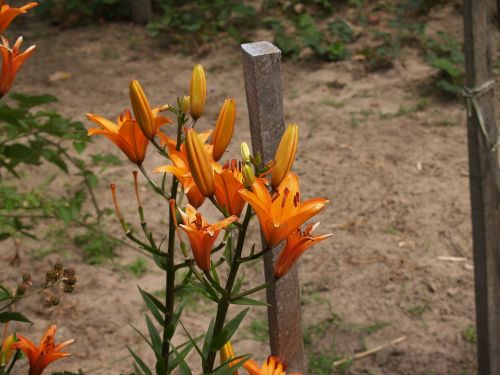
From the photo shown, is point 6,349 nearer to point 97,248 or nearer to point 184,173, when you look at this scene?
point 184,173

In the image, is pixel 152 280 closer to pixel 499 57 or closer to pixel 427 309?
pixel 427 309

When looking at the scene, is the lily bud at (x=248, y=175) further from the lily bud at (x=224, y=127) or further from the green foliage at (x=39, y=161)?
the green foliage at (x=39, y=161)

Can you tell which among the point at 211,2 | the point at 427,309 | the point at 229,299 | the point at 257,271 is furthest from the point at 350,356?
the point at 211,2

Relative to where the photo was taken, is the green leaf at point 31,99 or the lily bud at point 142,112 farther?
the green leaf at point 31,99

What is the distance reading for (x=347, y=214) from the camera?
3898 mm

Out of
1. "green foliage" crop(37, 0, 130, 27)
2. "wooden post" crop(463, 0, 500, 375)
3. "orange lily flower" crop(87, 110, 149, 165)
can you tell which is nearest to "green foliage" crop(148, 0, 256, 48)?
A: "green foliage" crop(37, 0, 130, 27)

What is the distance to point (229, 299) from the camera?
1.38 metres

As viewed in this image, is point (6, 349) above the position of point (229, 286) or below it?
below

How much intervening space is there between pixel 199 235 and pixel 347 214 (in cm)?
265

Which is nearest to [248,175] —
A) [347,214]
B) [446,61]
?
[347,214]

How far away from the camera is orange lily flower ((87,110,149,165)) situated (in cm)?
147

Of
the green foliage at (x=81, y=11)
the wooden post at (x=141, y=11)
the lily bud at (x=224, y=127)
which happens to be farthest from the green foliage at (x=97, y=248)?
the green foliage at (x=81, y=11)

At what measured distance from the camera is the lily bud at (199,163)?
129 cm

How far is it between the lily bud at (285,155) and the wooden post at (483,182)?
3.69 feet
